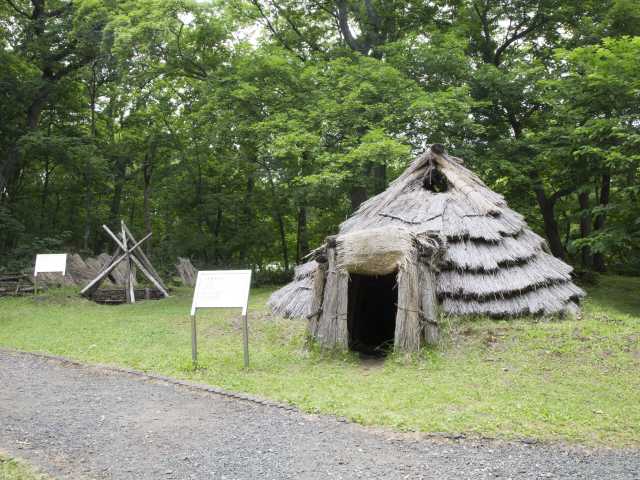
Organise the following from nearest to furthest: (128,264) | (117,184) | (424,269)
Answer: (424,269) → (128,264) → (117,184)

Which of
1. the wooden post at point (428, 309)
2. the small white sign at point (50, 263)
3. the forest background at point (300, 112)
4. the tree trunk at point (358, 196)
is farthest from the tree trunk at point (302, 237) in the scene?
the wooden post at point (428, 309)

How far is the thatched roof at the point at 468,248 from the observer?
8883 millimetres

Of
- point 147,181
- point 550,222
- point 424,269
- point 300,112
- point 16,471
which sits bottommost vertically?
point 16,471

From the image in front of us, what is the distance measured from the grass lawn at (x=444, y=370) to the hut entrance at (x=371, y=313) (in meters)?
1.01

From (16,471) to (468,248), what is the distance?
7478mm

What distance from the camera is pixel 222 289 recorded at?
7.22m

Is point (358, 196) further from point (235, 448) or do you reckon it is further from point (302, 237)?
point (235, 448)

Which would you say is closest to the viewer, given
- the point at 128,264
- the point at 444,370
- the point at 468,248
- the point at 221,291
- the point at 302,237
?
the point at 444,370

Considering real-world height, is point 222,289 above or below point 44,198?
below

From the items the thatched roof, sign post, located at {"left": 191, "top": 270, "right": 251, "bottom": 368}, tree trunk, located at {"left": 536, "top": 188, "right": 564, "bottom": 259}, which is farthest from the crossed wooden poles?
tree trunk, located at {"left": 536, "top": 188, "right": 564, "bottom": 259}

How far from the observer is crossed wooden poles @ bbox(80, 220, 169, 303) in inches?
645

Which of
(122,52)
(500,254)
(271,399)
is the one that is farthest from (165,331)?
(122,52)

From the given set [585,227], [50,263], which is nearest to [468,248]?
[50,263]

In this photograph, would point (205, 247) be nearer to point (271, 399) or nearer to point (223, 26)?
point (223, 26)
